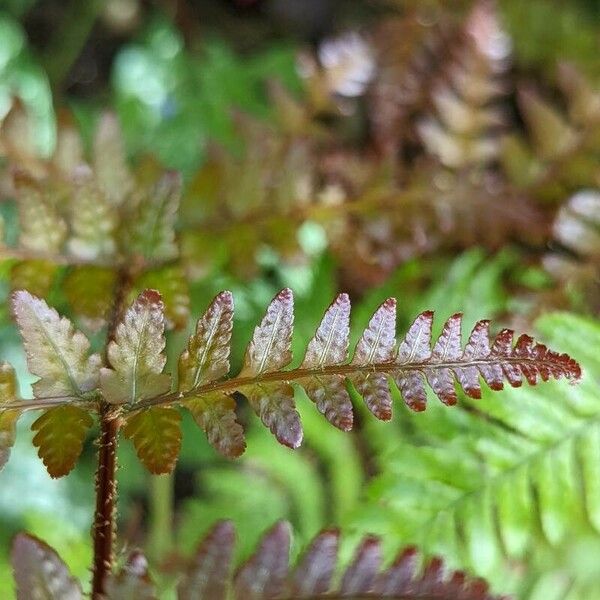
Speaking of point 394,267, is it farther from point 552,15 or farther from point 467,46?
point 552,15

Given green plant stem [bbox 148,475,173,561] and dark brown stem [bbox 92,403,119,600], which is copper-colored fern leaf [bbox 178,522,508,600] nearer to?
dark brown stem [bbox 92,403,119,600]

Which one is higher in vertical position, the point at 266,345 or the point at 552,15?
the point at 552,15

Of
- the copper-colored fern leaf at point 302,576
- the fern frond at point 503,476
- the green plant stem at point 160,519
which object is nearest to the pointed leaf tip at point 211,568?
the copper-colored fern leaf at point 302,576

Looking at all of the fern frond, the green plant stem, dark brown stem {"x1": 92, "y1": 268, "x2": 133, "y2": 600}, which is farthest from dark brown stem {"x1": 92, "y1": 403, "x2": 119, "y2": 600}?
the green plant stem

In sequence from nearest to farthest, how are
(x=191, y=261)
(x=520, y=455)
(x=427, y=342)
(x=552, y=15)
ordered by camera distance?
(x=427, y=342), (x=520, y=455), (x=191, y=261), (x=552, y=15)

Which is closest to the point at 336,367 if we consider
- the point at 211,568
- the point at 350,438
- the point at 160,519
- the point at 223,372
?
the point at 223,372

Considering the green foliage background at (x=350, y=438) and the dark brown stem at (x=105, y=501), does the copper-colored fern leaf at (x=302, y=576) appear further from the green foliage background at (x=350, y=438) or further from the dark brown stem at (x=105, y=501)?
the green foliage background at (x=350, y=438)

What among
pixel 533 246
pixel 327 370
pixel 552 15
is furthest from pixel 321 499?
pixel 552 15
